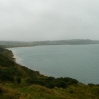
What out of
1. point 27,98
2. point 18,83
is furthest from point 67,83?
point 27,98

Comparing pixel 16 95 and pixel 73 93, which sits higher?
pixel 16 95

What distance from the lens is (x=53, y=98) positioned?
69.3 ft

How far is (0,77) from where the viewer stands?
105ft

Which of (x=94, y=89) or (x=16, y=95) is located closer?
(x=16, y=95)

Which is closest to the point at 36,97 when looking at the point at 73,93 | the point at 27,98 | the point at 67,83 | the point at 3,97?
the point at 27,98

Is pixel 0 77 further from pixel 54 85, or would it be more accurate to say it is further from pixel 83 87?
pixel 83 87

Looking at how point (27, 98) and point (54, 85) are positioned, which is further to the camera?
point (54, 85)

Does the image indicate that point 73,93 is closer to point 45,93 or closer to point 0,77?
point 45,93

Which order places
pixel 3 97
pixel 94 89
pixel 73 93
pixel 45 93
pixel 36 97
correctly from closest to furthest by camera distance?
pixel 3 97
pixel 36 97
pixel 45 93
pixel 73 93
pixel 94 89

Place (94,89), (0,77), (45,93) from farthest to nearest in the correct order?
(0,77) < (94,89) < (45,93)

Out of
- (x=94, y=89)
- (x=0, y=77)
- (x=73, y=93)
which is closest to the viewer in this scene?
(x=73, y=93)

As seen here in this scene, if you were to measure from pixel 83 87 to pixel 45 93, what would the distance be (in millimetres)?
9210

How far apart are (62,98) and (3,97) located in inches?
261

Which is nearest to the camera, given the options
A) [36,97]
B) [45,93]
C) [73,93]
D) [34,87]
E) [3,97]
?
[3,97]
